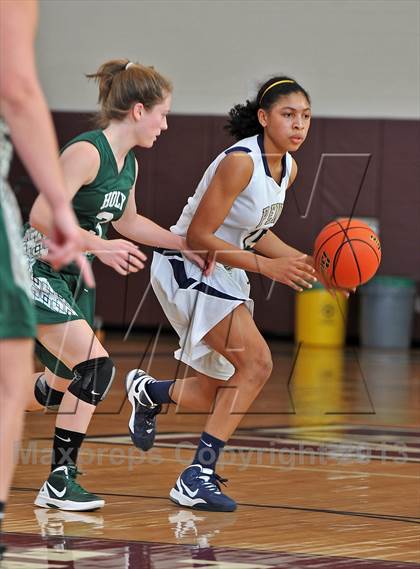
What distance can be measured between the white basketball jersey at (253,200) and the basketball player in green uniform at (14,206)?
7.01 feet

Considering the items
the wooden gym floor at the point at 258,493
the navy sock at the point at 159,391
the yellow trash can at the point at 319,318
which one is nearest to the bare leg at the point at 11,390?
the wooden gym floor at the point at 258,493

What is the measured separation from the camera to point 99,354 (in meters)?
4.63

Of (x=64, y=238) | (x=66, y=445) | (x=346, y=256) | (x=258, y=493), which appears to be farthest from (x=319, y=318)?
(x=64, y=238)

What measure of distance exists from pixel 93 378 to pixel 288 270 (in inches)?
33.7

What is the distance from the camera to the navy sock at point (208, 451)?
4875 mm

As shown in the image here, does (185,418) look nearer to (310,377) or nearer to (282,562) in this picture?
(310,377)

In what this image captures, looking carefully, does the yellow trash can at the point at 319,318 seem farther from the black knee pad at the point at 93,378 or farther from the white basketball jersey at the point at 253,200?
the black knee pad at the point at 93,378

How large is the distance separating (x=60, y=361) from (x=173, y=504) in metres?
0.72

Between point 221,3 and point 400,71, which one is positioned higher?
point 221,3

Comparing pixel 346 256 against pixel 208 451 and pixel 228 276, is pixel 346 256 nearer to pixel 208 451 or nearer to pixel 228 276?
pixel 228 276

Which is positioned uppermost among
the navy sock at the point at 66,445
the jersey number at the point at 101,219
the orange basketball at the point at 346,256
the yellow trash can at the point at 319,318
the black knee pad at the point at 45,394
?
the yellow trash can at the point at 319,318

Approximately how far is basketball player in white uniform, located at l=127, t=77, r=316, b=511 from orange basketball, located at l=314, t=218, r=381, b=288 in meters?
0.14

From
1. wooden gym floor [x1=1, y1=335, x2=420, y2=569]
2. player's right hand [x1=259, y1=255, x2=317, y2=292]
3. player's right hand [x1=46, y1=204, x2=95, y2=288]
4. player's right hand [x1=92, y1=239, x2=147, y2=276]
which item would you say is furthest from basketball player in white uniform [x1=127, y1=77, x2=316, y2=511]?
player's right hand [x1=46, y1=204, x2=95, y2=288]

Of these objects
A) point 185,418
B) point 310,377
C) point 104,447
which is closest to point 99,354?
point 104,447
